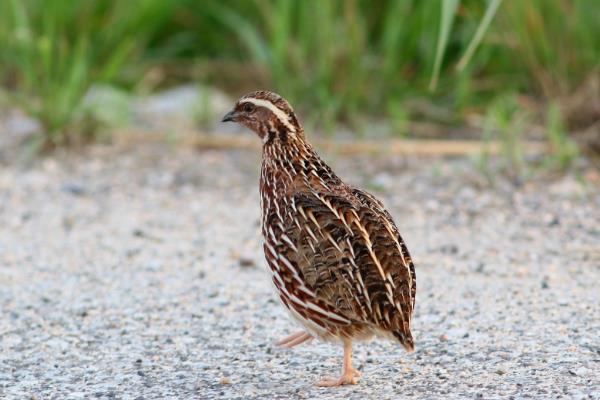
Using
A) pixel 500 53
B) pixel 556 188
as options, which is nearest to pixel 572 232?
pixel 556 188

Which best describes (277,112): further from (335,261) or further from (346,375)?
(346,375)

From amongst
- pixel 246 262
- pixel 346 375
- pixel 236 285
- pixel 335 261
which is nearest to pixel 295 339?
pixel 346 375

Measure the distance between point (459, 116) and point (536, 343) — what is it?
13.6 ft

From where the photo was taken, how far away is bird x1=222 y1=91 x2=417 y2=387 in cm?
434

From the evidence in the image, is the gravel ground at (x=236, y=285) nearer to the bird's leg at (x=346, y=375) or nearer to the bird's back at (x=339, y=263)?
the bird's leg at (x=346, y=375)

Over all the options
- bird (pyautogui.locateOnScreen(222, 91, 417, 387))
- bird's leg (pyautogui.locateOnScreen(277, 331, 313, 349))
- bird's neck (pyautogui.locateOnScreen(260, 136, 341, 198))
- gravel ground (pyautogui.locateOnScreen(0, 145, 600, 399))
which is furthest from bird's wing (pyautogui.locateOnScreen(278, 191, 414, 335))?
bird's leg (pyautogui.locateOnScreen(277, 331, 313, 349))

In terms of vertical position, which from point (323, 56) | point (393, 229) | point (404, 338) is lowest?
point (404, 338)

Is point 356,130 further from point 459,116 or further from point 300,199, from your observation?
point 300,199

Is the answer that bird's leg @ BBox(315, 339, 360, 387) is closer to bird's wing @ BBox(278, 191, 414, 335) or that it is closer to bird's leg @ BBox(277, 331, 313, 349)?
bird's wing @ BBox(278, 191, 414, 335)

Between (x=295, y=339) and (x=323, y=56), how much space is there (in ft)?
13.7

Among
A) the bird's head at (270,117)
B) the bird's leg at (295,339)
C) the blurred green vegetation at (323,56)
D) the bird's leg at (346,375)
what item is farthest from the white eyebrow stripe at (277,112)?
the blurred green vegetation at (323,56)

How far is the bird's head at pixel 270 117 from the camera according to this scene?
5.04 meters

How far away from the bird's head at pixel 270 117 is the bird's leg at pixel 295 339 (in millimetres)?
822

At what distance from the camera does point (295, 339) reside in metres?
4.95
